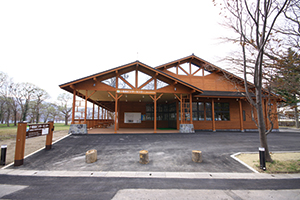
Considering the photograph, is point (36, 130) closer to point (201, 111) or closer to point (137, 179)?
point (137, 179)

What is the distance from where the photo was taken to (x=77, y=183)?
12.6 feet

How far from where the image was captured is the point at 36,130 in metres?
6.05

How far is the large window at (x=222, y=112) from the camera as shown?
14336mm

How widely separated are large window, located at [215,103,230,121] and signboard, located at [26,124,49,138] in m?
14.2

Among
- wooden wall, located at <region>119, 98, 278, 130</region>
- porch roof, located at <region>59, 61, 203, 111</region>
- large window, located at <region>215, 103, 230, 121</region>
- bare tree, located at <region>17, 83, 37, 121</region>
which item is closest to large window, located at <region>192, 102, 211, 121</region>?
wooden wall, located at <region>119, 98, 278, 130</region>

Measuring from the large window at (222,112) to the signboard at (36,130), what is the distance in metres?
14.2

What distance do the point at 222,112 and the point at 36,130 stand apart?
50.0ft

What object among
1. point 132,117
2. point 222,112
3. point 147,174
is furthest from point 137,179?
point 222,112

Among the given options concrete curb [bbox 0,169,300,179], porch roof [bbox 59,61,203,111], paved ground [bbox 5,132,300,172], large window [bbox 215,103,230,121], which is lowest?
concrete curb [bbox 0,169,300,179]

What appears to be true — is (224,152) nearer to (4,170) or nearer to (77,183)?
(77,183)

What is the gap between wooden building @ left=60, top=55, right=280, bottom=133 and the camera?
35.7 feet

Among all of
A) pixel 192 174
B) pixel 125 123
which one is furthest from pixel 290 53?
pixel 125 123

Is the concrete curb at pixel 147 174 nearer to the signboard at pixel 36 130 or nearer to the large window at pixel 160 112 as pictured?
the signboard at pixel 36 130

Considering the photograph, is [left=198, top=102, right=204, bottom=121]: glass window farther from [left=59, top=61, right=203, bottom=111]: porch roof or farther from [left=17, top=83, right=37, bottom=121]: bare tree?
[left=17, top=83, right=37, bottom=121]: bare tree
